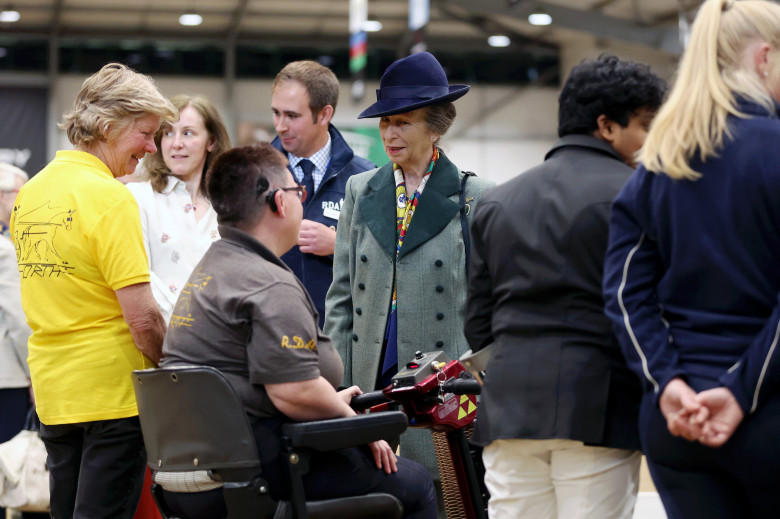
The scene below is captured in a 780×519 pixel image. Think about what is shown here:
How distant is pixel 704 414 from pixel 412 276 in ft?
4.68

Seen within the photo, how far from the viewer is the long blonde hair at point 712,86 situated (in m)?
1.80

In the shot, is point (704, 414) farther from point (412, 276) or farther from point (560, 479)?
point (412, 276)

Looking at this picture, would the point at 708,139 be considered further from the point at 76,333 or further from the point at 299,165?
the point at 299,165

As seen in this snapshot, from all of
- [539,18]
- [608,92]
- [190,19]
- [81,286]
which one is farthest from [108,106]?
[190,19]

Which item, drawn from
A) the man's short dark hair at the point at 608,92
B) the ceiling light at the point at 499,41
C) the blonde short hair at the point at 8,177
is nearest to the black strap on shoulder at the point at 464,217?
the man's short dark hair at the point at 608,92

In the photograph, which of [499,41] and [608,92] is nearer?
[608,92]

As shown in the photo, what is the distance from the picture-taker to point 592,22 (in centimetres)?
1539

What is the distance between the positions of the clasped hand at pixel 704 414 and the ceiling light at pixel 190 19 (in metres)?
15.3

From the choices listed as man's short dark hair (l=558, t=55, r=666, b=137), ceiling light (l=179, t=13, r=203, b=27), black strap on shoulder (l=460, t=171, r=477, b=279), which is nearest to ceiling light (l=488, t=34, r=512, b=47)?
ceiling light (l=179, t=13, r=203, b=27)

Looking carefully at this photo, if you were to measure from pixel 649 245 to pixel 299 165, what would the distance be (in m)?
2.26

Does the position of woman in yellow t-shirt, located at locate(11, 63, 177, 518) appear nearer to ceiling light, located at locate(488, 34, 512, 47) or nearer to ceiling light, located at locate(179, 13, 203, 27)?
ceiling light, located at locate(179, 13, 203, 27)

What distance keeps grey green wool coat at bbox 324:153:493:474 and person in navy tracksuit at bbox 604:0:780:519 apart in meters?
1.17

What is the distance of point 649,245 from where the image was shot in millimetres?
1908

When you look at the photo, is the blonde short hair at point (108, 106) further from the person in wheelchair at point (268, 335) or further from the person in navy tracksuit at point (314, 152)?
the person in navy tracksuit at point (314, 152)
